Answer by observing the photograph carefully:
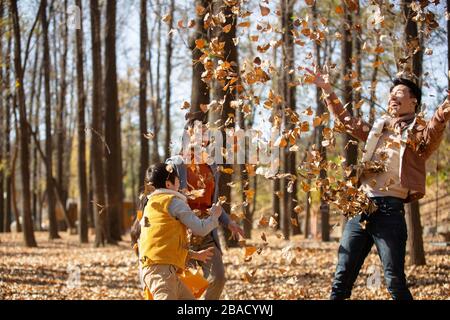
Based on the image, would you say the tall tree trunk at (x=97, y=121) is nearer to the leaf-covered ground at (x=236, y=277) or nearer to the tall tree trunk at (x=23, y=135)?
the tall tree trunk at (x=23, y=135)

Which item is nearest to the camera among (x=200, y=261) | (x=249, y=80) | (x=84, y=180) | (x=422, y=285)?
(x=249, y=80)

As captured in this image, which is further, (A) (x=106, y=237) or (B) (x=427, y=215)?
(B) (x=427, y=215)

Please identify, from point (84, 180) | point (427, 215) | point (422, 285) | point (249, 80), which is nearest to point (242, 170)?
point (249, 80)

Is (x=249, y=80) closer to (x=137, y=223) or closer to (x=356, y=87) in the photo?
(x=356, y=87)

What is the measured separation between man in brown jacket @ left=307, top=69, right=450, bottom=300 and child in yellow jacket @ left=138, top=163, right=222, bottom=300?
3.54ft

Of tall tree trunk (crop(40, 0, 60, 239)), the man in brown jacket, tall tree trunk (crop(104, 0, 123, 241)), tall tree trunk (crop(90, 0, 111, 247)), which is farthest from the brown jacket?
tall tree trunk (crop(40, 0, 60, 239))

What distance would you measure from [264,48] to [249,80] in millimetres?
263

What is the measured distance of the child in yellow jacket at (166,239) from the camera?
4723 millimetres

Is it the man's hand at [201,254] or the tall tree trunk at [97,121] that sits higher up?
the tall tree trunk at [97,121]

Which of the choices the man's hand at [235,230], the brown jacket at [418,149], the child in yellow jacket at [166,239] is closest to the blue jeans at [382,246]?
the brown jacket at [418,149]

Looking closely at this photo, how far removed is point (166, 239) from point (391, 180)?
167 cm

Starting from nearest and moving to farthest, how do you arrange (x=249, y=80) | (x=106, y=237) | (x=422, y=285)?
(x=249, y=80)
(x=422, y=285)
(x=106, y=237)

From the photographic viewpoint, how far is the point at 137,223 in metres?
5.24

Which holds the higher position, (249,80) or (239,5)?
(239,5)
